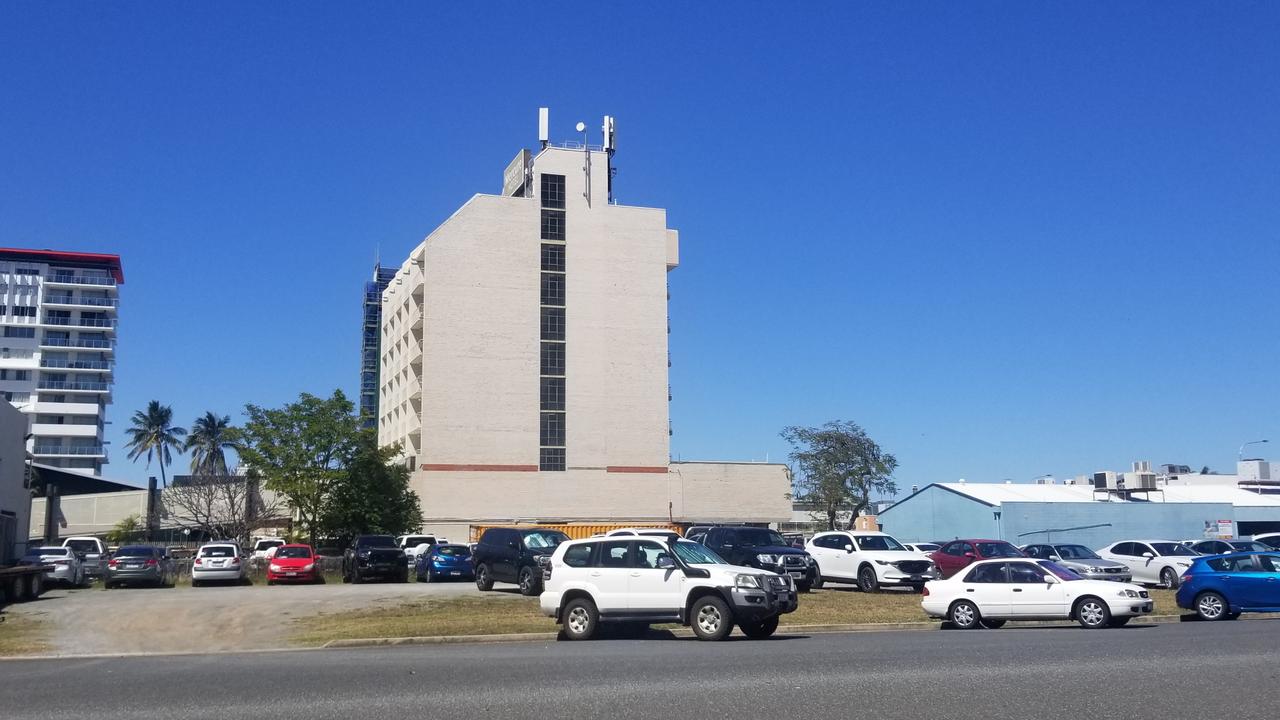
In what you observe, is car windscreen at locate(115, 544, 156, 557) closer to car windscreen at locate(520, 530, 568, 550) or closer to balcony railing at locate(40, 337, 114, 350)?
car windscreen at locate(520, 530, 568, 550)

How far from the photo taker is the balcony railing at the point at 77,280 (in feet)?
376

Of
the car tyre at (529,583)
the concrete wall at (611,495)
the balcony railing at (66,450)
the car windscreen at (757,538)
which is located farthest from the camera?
the balcony railing at (66,450)

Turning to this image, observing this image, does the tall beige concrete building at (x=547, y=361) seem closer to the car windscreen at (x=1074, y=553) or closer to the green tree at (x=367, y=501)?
the green tree at (x=367, y=501)

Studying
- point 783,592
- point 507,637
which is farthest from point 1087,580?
point 507,637

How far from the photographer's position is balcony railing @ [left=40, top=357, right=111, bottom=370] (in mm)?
112562

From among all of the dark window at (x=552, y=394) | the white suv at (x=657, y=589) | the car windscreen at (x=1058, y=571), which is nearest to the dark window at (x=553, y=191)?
the dark window at (x=552, y=394)

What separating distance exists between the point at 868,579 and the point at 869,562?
0.48 metres

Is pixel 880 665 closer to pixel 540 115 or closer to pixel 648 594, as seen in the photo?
pixel 648 594

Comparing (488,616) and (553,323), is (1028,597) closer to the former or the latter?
(488,616)

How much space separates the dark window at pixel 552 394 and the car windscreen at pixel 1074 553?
3992 centimetres

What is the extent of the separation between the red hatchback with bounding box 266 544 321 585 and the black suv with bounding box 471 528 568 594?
10015mm

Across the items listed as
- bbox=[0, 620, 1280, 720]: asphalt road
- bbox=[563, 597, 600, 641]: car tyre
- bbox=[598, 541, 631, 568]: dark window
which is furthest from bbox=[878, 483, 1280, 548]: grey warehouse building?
bbox=[563, 597, 600, 641]: car tyre

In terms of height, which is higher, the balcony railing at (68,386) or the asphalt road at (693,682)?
the balcony railing at (68,386)

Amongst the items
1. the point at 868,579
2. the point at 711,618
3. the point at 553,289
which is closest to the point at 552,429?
the point at 553,289
